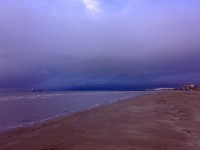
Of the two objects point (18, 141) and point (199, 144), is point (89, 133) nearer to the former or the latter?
point (18, 141)

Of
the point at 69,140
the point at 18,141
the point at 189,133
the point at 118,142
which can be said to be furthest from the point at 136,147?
the point at 18,141

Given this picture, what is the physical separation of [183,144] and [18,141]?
6620 mm

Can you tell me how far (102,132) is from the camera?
15.4 m

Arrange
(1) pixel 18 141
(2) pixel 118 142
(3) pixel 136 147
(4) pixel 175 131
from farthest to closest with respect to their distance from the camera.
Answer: (4) pixel 175 131, (1) pixel 18 141, (2) pixel 118 142, (3) pixel 136 147

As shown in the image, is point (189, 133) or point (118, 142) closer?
point (118, 142)

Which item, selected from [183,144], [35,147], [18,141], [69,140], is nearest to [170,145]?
[183,144]

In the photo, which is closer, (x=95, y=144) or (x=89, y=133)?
(x=95, y=144)

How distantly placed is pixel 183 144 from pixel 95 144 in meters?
3.13

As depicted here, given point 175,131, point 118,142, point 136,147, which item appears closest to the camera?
point 136,147

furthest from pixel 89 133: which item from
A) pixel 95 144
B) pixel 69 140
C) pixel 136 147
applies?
pixel 136 147

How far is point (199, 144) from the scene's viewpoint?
11594mm

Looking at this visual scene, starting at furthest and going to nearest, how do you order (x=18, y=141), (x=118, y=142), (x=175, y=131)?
(x=175, y=131) → (x=18, y=141) → (x=118, y=142)

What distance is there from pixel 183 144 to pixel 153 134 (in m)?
2.59

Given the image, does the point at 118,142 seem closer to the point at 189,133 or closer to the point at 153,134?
the point at 153,134
